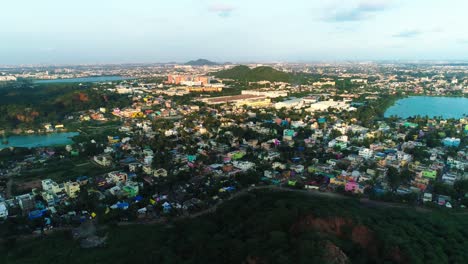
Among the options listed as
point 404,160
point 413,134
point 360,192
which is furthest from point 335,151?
point 413,134

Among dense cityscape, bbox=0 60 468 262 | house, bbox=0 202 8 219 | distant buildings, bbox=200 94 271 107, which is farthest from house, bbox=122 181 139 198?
distant buildings, bbox=200 94 271 107

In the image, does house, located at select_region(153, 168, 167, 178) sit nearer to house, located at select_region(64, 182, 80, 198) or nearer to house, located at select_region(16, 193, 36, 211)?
house, located at select_region(64, 182, 80, 198)

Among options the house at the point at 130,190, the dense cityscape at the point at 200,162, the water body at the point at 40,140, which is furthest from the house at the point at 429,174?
the water body at the point at 40,140

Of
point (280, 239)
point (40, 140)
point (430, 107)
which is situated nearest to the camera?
point (280, 239)

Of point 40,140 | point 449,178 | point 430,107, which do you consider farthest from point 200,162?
point 430,107

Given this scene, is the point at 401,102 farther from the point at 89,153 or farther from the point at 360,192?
the point at 89,153

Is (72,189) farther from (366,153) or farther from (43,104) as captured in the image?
(43,104)
